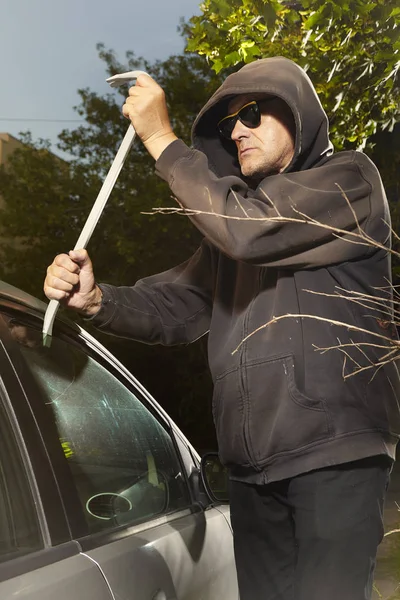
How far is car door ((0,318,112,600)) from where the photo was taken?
1666 millimetres

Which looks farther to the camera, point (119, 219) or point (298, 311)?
point (119, 219)

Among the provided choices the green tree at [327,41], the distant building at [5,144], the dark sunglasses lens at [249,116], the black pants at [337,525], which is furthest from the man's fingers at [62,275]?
the distant building at [5,144]

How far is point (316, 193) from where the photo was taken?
84.7 inches

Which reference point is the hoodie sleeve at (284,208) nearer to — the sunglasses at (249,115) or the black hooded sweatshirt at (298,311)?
the black hooded sweatshirt at (298,311)

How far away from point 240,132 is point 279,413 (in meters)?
0.82

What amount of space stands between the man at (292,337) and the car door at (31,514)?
0.54 metres

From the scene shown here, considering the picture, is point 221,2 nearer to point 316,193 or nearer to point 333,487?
point 316,193

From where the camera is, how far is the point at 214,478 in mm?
2635

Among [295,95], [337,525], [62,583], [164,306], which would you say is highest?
[295,95]

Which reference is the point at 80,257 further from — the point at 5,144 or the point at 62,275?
the point at 5,144

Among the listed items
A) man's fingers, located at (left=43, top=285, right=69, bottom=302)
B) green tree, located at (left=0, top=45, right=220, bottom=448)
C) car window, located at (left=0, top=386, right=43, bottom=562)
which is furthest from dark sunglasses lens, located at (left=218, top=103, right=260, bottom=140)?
green tree, located at (left=0, top=45, right=220, bottom=448)

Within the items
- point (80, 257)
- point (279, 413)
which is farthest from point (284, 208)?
point (80, 257)

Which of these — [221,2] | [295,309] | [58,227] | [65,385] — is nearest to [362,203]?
[295,309]

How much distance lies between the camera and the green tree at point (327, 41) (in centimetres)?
461
